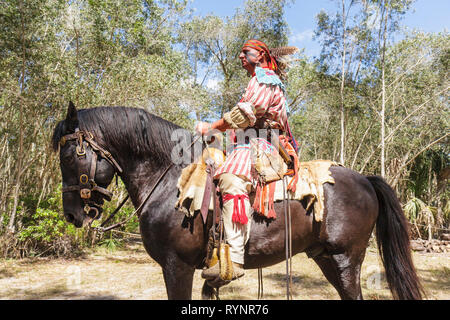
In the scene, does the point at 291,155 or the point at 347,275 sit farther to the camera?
the point at 291,155

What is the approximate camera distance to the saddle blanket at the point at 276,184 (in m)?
2.26

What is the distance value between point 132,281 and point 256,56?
200 inches

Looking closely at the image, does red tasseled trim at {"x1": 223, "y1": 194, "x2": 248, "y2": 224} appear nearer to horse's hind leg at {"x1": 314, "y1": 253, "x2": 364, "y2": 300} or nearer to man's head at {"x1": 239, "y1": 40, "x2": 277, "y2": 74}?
horse's hind leg at {"x1": 314, "y1": 253, "x2": 364, "y2": 300}

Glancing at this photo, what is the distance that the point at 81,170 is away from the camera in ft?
7.61

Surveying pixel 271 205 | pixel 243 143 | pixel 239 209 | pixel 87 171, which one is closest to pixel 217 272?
pixel 239 209

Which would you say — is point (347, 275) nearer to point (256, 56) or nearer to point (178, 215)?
point (178, 215)

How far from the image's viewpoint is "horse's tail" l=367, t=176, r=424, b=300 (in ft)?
7.97

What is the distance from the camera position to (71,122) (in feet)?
7.79

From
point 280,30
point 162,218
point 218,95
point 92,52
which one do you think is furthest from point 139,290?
point 280,30

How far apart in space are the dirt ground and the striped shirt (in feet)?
8.67

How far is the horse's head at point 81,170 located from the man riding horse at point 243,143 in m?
0.84

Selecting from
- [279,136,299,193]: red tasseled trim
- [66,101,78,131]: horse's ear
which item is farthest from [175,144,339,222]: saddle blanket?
[66,101,78,131]: horse's ear

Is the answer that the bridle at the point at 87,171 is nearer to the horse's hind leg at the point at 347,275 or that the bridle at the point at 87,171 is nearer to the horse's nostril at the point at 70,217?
the horse's nostril at the point at 70,217

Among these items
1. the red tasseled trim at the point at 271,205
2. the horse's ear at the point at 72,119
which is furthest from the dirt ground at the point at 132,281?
the horse's ear at the point at 72,119
